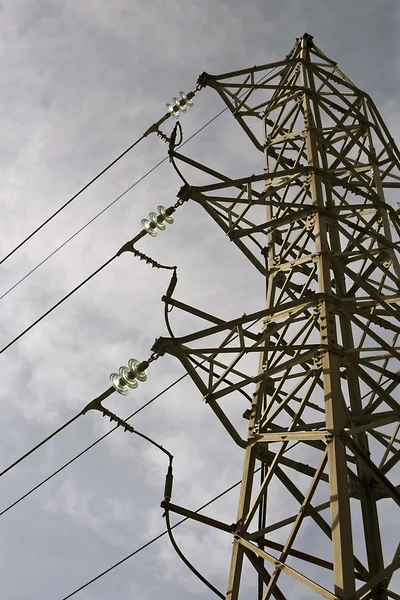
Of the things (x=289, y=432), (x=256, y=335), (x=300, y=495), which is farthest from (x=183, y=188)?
(x=300, y=495)

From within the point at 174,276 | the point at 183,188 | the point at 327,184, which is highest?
the point at 327,184

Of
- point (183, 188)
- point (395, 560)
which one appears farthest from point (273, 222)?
point (395, 560)

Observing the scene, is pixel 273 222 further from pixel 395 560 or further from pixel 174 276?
pixel 395 560

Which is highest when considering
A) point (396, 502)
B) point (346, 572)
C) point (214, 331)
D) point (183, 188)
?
point (183, 188)

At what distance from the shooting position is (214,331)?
24.7ft

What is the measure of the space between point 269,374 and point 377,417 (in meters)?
1.40

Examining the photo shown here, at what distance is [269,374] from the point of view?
7.64 meters

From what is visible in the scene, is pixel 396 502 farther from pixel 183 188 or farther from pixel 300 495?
pixel 183 188

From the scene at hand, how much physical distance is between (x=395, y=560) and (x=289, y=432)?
1.67 metres

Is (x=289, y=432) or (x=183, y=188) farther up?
(x=183, y=188)

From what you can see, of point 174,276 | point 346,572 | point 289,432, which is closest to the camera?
point 346,572

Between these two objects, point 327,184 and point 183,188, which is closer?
point 183,188

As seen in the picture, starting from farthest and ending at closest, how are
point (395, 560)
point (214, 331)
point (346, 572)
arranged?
point (214, 331) → point (395, 560) → point (346, 572)

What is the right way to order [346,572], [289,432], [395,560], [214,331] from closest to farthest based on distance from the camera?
[346,572] → [395,560] → [289,432] → [214,331]
